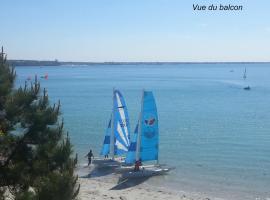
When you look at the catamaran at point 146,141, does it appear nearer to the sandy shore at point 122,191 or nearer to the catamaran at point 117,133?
the sandy shore at point 122,191

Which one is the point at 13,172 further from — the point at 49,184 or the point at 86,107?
the point at 86,107

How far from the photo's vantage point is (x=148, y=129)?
95.5ft

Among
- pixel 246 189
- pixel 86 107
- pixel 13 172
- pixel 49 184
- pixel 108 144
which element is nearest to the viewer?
pixel 49 184

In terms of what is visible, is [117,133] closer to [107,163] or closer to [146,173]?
[107,163]

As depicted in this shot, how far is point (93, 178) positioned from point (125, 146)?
4.18m

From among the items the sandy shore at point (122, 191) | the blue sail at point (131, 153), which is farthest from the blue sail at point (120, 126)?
the sandy shore at point (122, 191)

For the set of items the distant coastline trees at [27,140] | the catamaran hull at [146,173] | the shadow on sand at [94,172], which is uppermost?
the distant coastline trees at [27,140]

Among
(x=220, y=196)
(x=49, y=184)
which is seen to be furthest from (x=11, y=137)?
(x=220, y=196)

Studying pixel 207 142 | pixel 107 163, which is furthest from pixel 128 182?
pixel 207 142

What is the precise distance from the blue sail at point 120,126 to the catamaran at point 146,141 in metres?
2.15

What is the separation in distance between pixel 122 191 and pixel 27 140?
13.5 meters

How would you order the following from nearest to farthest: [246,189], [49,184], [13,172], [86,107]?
[49,184] < [13,172] < [246,189] < [86,107]

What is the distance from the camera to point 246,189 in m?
26.8

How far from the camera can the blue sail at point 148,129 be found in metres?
28.1
